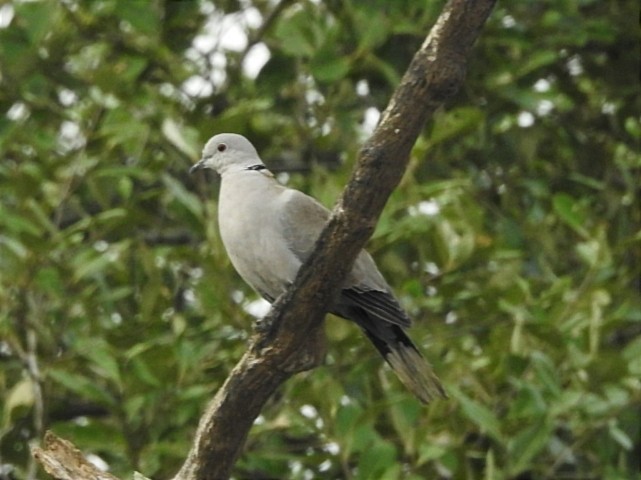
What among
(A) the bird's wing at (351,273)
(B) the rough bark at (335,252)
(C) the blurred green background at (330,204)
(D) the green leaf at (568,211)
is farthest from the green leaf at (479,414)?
(B) the rough bark at (335,252)

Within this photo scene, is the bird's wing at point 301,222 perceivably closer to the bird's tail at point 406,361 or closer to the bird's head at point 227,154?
the bird's tail at point 406,361

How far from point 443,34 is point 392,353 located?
3.79ft

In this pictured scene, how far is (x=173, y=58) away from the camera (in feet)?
19.2

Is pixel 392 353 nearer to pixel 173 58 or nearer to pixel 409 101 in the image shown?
pixel 409 101

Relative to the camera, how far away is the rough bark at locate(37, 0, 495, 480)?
330 cm

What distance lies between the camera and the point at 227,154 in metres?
4.78

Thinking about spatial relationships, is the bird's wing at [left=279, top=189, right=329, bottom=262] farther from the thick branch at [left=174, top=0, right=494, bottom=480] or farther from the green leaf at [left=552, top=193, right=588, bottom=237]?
the green leaf at [left=552, top=193, right=588, bottom=237]

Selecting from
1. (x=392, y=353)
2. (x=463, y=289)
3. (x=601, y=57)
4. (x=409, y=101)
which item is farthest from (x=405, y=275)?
(x=409, y=101)

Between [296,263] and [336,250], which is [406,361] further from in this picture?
[336,250]

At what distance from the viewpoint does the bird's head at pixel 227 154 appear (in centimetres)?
469

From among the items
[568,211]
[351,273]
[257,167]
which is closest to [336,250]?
[351,273]

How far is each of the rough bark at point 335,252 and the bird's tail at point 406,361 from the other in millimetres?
460

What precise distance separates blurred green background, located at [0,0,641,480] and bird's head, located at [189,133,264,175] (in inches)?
6.1

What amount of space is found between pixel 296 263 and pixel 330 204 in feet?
2.80
